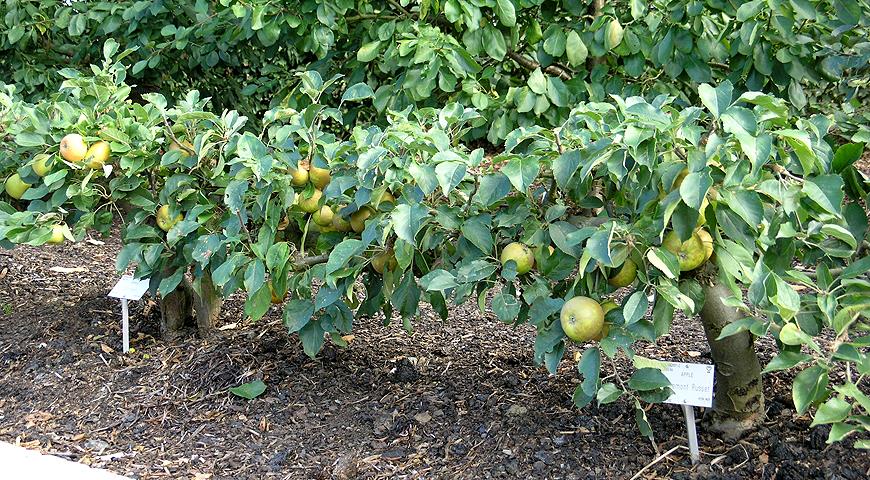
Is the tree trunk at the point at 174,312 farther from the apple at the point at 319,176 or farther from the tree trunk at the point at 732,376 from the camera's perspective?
the tree trunk at the point at 732,376

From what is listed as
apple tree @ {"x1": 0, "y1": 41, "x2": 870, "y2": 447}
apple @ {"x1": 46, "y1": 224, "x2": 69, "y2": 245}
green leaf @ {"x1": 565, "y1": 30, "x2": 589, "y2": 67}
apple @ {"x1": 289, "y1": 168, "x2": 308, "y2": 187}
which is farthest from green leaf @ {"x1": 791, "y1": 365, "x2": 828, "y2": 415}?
apple @ {"x1": 46, "y1": 224, "x2": 69, "y2": 245}

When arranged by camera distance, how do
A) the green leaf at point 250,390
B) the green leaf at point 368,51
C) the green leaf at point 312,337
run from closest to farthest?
1. the green leaf at point 312,337
2. the green leaf at point 250,390
3. the green leaf at point 368,51

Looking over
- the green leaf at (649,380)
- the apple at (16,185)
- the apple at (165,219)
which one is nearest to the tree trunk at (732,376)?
the green leaf at (649,380)

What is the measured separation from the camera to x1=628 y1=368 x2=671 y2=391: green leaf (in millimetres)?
1844

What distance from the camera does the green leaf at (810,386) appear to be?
1447 millimetres

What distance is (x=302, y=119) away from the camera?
7.59ft

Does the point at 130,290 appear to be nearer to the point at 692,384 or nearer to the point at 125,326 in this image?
the point at 125,326

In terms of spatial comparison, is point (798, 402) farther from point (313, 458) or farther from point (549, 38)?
point (549, 38)

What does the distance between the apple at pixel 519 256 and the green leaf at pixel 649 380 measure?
1.10 feet

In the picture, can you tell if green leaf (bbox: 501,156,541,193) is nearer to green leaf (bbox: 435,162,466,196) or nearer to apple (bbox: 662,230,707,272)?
green leaf (bbox: 435,162,466,196)

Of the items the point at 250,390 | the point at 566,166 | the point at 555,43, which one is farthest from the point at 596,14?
the point at 250,390

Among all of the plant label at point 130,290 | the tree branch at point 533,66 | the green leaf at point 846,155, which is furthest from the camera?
the tree branch at point 533,66

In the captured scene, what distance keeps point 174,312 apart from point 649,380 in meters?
1.87

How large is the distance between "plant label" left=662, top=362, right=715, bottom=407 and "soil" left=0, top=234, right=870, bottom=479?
194 mm
